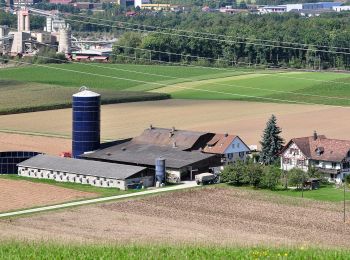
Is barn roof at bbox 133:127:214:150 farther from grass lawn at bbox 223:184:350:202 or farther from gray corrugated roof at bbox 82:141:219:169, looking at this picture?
grass lawn at bbox 223:184:350:202

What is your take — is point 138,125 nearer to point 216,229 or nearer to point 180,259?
point 216,229

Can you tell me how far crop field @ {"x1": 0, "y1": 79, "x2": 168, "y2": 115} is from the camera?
77562 mm

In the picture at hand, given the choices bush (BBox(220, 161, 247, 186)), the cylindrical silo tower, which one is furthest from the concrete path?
the cylindrical silo tower

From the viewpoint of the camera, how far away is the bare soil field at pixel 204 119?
218 ft

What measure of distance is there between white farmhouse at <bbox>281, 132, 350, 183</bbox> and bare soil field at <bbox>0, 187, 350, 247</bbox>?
225 inches

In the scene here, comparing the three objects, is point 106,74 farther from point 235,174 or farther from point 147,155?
point 235,174

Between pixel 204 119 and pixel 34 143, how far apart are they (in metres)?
12.9

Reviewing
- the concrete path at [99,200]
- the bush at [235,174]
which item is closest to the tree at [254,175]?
the bush at [235,174]

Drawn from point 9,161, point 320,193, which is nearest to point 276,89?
point 9,161

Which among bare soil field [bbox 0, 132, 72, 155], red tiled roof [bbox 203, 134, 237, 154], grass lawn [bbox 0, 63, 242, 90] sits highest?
red tiled roof [bbox 203, 134, 237, 154]

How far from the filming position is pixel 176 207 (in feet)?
147

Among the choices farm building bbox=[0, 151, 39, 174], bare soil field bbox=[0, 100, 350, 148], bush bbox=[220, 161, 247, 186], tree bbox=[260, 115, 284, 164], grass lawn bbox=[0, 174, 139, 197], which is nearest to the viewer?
grass lawn bbox=[0, 174, 139, 197]

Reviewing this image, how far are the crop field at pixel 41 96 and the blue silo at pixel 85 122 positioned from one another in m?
20.1

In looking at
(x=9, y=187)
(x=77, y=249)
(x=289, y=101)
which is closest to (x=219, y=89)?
(x=289, y=101)
